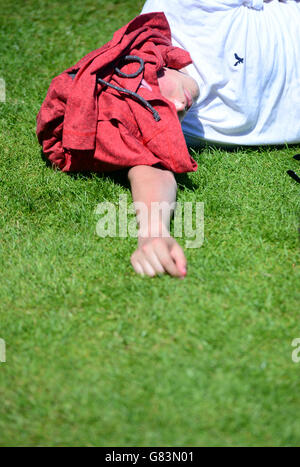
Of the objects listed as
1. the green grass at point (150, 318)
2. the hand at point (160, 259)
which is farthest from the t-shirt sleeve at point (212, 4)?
the hand at point (160, 259)

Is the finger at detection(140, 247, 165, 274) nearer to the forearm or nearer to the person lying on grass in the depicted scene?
the person lying on grass

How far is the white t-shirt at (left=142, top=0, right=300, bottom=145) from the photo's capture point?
265 centimetres

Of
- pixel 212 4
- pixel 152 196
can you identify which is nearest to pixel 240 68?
pixel 212 4

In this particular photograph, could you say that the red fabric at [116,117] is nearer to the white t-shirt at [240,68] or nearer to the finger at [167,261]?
the white t-shirt at [240,68]

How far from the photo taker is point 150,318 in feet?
5.84

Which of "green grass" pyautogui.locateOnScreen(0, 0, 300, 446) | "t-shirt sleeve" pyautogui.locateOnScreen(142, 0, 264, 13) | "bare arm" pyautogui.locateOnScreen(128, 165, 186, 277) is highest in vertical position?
"t-shirt sleeve" pyautogui.locateOnScreen(142, 0, 264, 13)

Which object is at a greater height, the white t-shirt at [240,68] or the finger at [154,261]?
the white t-shirt at [240,68]

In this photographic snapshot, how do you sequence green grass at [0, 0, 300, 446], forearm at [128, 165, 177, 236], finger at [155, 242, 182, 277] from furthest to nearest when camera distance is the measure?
forearm at [128, 165, 177, 236], finger at [155, 242, 182, 277], green grass at [0, 0, 300, 446]

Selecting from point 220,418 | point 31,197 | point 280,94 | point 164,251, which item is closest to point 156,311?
point 164,251

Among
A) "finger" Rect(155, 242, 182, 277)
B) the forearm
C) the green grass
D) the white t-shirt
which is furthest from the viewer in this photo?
the white t-shirt

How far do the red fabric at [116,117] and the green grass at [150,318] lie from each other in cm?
21

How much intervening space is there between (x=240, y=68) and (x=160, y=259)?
1260mm

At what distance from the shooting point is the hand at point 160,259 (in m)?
1.93

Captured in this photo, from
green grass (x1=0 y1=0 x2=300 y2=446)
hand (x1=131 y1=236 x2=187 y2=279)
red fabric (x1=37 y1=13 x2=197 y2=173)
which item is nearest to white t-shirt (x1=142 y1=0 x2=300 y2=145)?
green grass (x1=0 y1=0 x2=300 y2=446)
